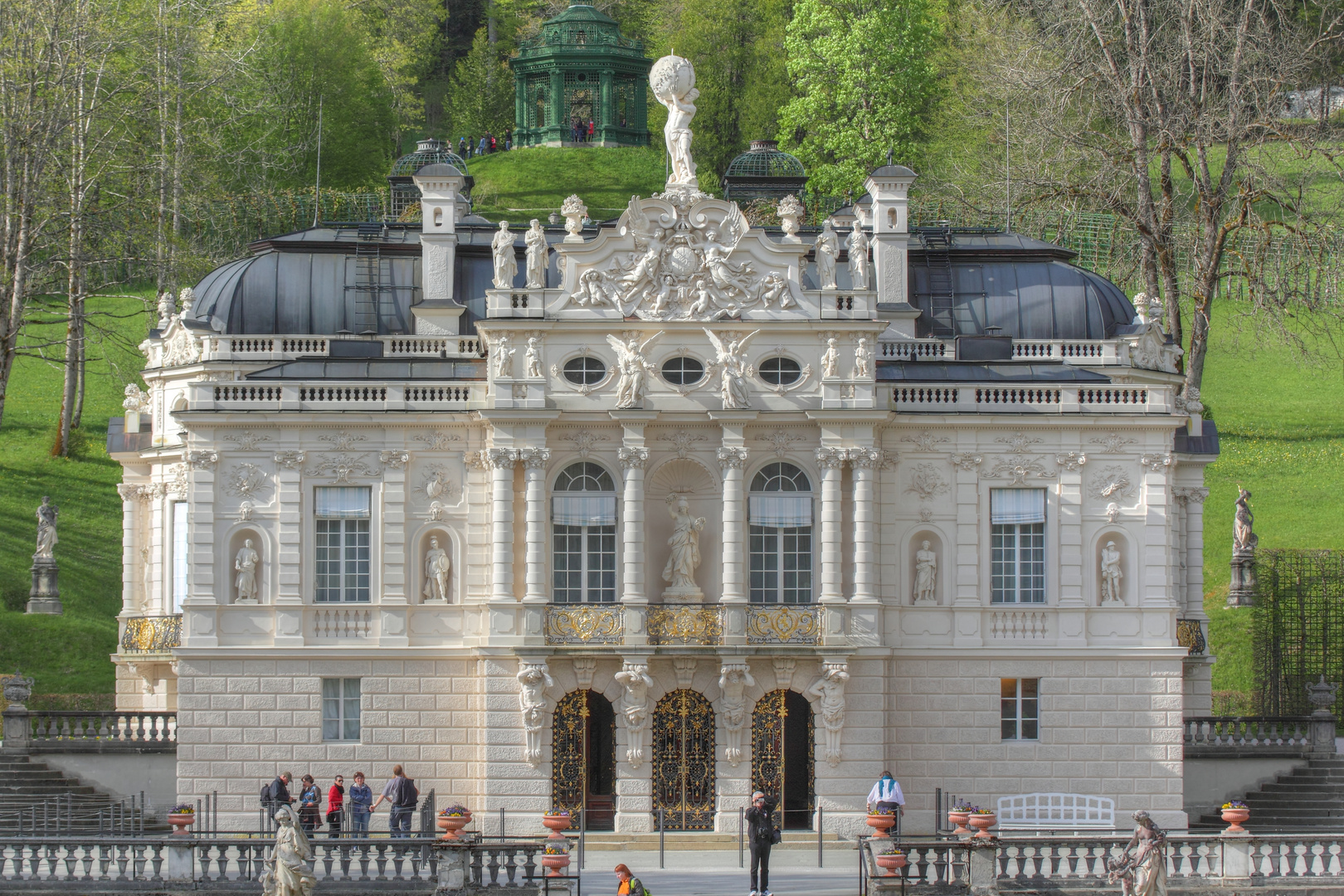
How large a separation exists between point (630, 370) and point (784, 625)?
6.19 metres

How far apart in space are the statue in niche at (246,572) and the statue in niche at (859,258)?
13875mm

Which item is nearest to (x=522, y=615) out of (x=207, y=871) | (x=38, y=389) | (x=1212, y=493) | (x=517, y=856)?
(x=517, y=856)

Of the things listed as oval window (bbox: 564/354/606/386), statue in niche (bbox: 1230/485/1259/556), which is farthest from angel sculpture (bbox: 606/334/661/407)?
statue in niche (bbox: 1230/485/1259/556)

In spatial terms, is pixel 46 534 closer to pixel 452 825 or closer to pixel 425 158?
pixel 425 158

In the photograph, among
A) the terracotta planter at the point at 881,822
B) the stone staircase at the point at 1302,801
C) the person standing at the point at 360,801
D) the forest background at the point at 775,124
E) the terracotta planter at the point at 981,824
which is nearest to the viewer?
the terracotta planter at the point at 981,824

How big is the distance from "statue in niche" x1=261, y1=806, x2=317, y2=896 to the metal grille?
87.1ft

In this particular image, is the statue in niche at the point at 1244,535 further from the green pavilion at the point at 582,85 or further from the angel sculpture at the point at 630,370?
the green pavilion at the point at 582,85

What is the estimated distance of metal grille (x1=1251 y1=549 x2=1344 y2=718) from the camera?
159ft

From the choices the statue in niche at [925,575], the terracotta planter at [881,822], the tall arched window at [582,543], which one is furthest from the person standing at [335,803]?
the statue in niche at [925,575]

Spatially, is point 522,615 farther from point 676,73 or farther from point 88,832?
point 676,73

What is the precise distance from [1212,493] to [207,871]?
42.5 m

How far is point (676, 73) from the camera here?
142 feet

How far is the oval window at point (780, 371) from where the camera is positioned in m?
41.5

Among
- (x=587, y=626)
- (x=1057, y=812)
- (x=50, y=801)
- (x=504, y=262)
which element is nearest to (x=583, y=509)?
(x=587, y=626)
